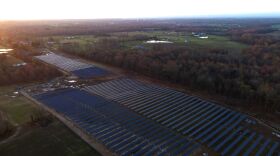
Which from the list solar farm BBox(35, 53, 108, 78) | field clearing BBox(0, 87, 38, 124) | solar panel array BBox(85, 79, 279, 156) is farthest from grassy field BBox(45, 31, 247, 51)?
field clearing BBox(0, 87, 38, 124)

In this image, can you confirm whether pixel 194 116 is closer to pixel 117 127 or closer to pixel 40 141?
pixel 117 127

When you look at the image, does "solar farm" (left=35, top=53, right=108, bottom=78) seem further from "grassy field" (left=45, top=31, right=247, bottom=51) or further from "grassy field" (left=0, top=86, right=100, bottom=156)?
"grassy field" (left=0, top=86, right=100, bottom=156)

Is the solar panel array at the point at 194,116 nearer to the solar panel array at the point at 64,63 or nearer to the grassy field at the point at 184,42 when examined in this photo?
the solar panel array at the point at 64,63

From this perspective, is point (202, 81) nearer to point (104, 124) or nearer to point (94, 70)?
point (104, 124)

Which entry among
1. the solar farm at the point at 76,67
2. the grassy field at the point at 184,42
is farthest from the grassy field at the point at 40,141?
the grassy field at the point at 184,42

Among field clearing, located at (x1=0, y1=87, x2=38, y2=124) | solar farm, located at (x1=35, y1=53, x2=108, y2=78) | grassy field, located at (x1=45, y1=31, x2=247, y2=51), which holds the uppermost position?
grassy field, located at (x1=45, y1=31, x2=247, y2=51)

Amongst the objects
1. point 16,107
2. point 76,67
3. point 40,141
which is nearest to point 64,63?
point 76,67
